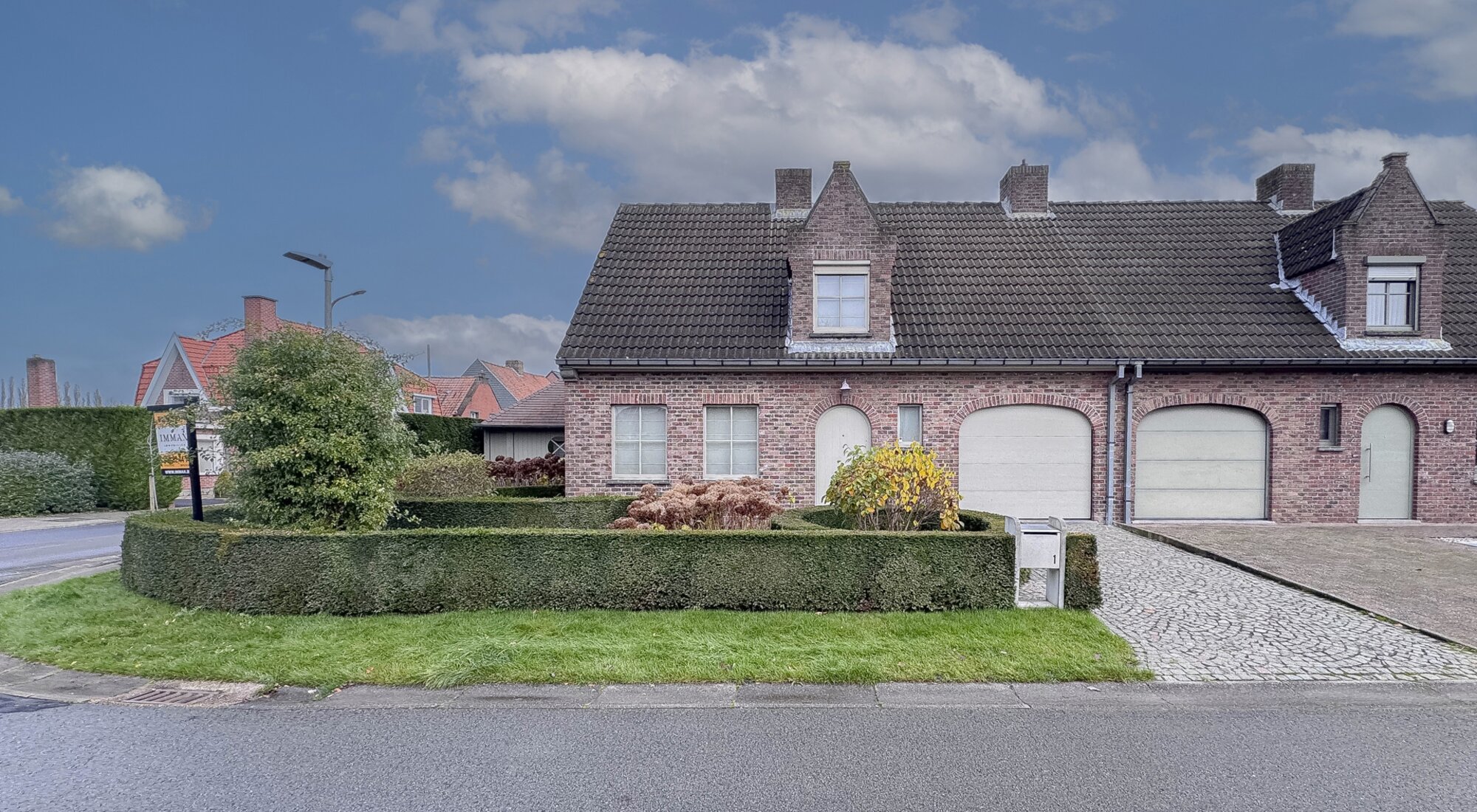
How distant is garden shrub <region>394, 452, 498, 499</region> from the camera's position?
13508mm

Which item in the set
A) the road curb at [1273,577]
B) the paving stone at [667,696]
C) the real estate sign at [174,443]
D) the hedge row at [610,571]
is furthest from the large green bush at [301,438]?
the road curb at [1273,577]

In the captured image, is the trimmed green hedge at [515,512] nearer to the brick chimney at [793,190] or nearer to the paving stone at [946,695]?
the paving stone at [946,695]

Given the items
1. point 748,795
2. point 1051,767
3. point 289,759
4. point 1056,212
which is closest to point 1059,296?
point 1056,212

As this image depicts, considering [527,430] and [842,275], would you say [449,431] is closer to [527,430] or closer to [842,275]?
[527,430]

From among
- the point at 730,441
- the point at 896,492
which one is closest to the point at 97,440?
the point at 730,441

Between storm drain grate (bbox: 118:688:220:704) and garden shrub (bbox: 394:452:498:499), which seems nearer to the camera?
storm drain grate (bbox: 118:688:220:704)

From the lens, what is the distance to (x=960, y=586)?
25.8ft

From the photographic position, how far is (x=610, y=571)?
312 inches

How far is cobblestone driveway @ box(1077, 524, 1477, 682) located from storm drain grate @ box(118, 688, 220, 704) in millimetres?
8083

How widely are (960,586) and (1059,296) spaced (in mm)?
9945

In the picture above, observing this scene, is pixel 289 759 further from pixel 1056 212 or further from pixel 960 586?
pixel 1056 212

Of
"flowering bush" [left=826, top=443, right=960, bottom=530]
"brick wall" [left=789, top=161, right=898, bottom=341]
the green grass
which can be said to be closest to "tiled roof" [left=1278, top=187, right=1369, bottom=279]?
"brick wall" [left=789, top=161, right=898, bottom=341]

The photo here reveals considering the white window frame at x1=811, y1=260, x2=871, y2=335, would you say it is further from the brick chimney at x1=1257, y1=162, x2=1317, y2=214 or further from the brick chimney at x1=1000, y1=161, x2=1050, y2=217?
the brick chimney at x1=1257, y1=162, x2=1317, y2=214

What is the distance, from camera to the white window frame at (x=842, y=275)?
14.7 m
